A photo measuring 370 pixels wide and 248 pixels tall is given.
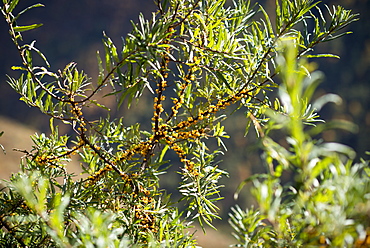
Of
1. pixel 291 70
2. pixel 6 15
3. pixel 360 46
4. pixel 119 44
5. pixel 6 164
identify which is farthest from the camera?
pixel 119 44

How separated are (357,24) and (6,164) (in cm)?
300

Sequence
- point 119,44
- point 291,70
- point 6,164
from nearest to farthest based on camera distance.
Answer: point 291,70 → point 6,164 → point 119,44

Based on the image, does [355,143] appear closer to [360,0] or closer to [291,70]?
[360,0]

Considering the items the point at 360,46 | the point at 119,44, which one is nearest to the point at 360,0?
the point at 360,46

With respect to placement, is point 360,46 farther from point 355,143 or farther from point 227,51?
point 227,51

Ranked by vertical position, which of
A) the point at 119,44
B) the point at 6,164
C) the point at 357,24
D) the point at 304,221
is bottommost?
the point at 304,221

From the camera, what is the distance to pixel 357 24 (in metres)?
2.59

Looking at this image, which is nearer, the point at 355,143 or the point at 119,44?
the point at 355,143

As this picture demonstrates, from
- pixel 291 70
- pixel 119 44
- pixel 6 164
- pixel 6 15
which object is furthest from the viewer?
pixel 119 44

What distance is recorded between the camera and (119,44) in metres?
2.76

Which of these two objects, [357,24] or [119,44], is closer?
[357,24]

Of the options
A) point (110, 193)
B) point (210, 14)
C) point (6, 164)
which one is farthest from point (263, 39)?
point (6, 164)

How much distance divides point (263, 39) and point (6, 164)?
102 inches

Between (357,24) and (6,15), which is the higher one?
(357,24)
